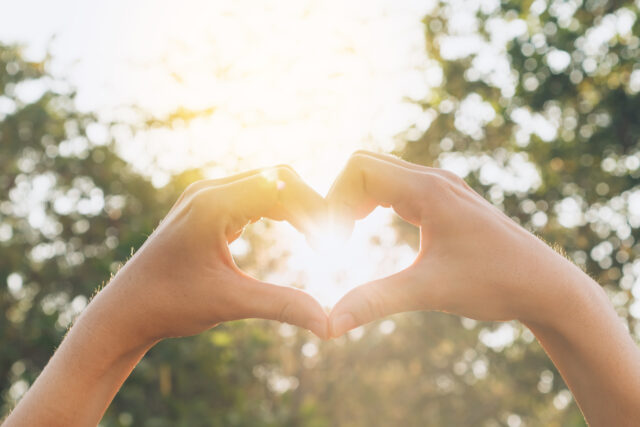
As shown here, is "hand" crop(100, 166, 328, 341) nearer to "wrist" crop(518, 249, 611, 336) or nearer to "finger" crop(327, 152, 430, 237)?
"finger" crop(327, 152, 430, 237)

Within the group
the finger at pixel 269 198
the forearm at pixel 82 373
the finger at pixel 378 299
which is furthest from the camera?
the finger at pixel 378 299

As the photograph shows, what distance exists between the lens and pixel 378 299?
1800 millimetres

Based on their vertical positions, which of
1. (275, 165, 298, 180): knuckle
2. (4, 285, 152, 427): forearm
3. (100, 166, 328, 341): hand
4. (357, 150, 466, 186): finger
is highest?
(357, 150, 466, 186): finger

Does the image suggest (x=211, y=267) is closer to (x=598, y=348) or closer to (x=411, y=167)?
(x=411, y=167)

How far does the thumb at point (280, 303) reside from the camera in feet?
5.72

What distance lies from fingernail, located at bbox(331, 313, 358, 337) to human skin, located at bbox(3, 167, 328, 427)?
3cm

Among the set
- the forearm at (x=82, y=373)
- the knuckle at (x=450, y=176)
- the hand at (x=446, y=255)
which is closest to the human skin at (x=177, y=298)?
the forearm at (x=82, y=373)

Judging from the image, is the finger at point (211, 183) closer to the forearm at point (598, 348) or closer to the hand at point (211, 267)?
the hand at point (211, 267)

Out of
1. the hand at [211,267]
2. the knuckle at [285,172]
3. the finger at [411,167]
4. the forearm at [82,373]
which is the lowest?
the forearm at [82,373]

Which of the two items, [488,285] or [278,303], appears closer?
[488,285]

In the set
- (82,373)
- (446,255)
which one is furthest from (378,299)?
(82,373)

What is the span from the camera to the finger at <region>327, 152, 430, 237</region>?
5.57 feet

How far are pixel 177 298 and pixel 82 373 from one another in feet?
1.01

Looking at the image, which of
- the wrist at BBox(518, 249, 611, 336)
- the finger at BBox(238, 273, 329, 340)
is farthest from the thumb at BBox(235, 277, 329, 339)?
the wrist at BBox(518, 249, 611, 336)
